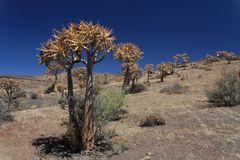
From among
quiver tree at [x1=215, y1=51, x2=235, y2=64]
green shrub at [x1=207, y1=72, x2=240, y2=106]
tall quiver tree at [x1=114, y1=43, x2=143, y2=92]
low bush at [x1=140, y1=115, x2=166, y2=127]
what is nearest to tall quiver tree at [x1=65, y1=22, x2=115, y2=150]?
low bush at [x1=140, y1=115, x2=166, y2=127]

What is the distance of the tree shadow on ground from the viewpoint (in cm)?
1154

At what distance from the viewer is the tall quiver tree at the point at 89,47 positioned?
1137cm

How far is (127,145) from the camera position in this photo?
12156mm

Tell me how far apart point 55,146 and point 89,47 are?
380cm

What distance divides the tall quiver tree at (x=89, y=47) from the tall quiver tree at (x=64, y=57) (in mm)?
300

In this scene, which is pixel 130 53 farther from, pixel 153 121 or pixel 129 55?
pixel 153 121

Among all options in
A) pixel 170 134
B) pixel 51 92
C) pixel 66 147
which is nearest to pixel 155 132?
pixel 170 134

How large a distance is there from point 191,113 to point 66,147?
667 centimetres

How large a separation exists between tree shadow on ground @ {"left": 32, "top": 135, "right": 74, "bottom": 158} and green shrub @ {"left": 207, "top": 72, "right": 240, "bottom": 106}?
29.0 feet

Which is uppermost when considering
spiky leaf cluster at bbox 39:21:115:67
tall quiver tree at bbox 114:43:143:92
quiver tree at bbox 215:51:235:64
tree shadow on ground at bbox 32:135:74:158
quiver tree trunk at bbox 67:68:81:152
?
quiver tree at bbox 215:51:235:64

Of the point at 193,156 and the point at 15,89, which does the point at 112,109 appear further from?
the point at 15,89

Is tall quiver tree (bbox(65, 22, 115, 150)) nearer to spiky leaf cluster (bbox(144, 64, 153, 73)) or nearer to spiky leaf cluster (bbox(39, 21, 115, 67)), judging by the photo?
spiky leaf cluster (bbox(39, 21, 115, 67))

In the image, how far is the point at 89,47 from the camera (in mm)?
11859

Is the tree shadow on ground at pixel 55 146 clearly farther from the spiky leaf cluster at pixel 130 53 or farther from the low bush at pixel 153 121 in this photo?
the spiky leaf cluster at pixel 130 53
